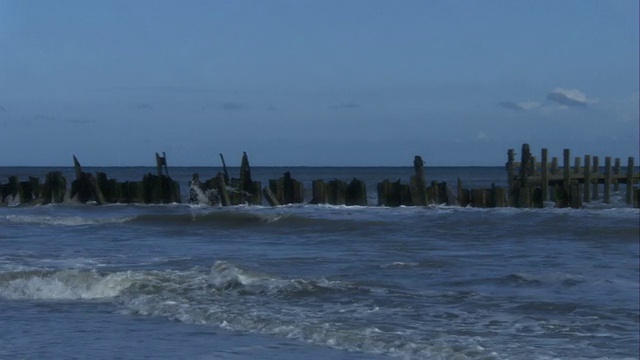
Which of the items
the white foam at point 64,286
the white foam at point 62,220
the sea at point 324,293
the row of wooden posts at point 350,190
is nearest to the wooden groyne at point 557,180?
the row of wooden posts at point 350,190

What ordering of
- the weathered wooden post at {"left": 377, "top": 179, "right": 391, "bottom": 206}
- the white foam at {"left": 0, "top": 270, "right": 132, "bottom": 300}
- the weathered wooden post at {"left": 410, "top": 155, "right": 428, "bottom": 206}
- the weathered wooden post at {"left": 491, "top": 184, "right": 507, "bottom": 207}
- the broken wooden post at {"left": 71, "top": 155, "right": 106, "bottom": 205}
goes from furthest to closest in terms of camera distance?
1. the broken wooden post at {"left": 71, "top": 155, "right": 106, "bottom": 205}
2. the weathered wooden post at {"left": 377, "top": 179, "right": 391, "bottom": 206}
3. the weathered wooden post at {"left": 410, "top": 155, "right": 428, "bottom": 206}
4. the weathered wooden post at {"left": 491, "top": 184, "right": 507, "bottom": 207}
5. the white foam at {"left": 0, "top": 270, "right": 132, "bottom": 300}

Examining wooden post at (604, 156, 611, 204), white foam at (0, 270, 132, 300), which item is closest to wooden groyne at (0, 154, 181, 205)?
wooden post at (604, 156, 611, 204)

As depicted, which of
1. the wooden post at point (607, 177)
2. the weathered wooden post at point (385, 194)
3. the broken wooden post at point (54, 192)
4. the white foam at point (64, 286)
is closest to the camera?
the white foam at point (64, 286)

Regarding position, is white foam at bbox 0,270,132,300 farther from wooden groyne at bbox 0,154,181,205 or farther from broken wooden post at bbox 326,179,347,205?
wooden groyne at bbox 0,154,181,205

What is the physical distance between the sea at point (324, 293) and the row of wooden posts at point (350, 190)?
478cm

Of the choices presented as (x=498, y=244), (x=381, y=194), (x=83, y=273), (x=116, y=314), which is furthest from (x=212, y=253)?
(x=381, y=194)

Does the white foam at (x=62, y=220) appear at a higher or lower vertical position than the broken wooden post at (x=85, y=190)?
lower

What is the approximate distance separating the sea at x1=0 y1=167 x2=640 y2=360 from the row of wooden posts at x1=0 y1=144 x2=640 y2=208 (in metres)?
4.78

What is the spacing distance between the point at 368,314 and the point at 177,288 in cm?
290

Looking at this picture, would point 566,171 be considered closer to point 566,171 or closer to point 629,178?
point 566,171

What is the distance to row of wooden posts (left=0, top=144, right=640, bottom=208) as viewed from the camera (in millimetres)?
27312

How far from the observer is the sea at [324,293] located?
891 cm

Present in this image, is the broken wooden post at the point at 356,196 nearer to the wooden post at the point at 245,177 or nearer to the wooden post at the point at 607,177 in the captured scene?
the wooden post at the point at 245,177

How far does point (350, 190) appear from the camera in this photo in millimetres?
29047
